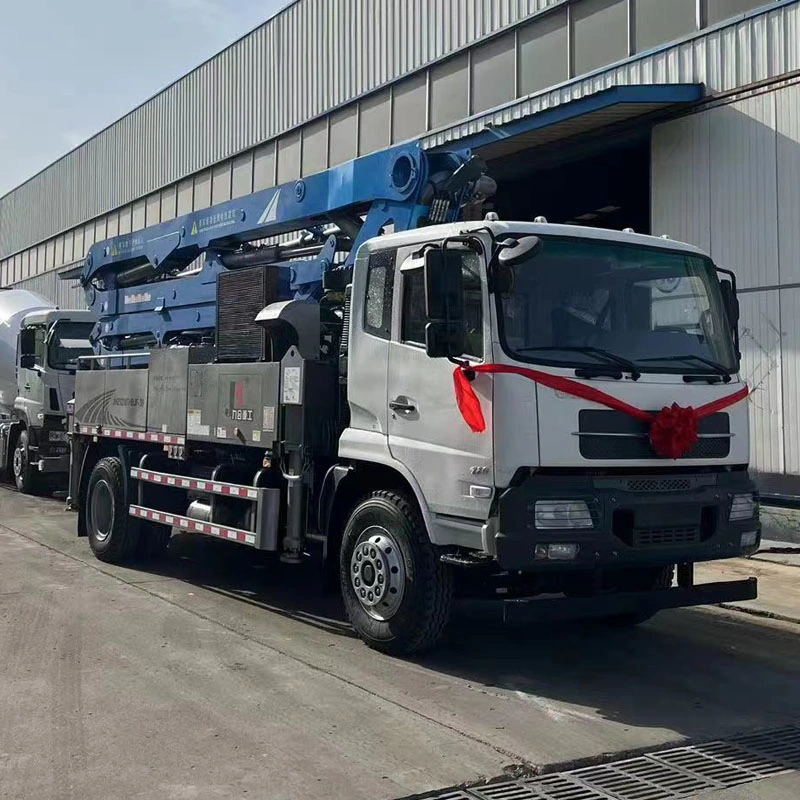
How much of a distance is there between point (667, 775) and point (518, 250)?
3.00 m

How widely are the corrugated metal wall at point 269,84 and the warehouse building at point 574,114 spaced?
0.05m

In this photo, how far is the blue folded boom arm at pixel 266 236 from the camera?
26.1 feet

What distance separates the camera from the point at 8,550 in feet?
36.1

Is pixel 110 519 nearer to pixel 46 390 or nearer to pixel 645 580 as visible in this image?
pixel 645 580

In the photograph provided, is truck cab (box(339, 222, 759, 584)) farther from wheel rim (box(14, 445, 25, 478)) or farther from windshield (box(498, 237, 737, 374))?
wheel rim (box(14, 445, 25, 478))

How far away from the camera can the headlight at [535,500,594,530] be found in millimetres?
5824

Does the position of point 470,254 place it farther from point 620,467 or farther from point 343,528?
point 343,528

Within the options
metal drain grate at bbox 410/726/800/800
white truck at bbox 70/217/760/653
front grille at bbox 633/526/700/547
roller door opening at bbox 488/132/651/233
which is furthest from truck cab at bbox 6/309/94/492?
metal drain grate at bbox 410/726/800/800

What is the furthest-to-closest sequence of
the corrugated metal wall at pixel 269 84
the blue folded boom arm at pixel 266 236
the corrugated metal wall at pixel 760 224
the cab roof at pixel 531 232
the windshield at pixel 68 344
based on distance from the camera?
the corrugated metal wall at pixel 269 84
the windshield at pixel 68 344
the corrugated metal wall at pixel 760 224
the blue folded boom arm at pixel 266 236
the cab roof at pixel 531 232

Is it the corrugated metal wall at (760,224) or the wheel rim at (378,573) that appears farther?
the corrugated metal wall at (760,224)

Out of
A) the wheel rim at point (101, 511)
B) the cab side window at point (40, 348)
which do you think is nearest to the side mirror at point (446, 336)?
the wheel rim at point (101, 511)

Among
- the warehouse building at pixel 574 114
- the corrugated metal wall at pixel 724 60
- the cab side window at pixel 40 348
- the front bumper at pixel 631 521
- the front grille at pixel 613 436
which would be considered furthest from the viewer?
the cab side window at pixel 40 348

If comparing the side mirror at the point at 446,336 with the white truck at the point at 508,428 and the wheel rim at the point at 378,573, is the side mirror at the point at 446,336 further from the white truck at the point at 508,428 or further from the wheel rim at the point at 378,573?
the wheel rim at the point at 378,573

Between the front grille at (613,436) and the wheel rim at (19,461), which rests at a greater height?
the front grille at (613,436)
